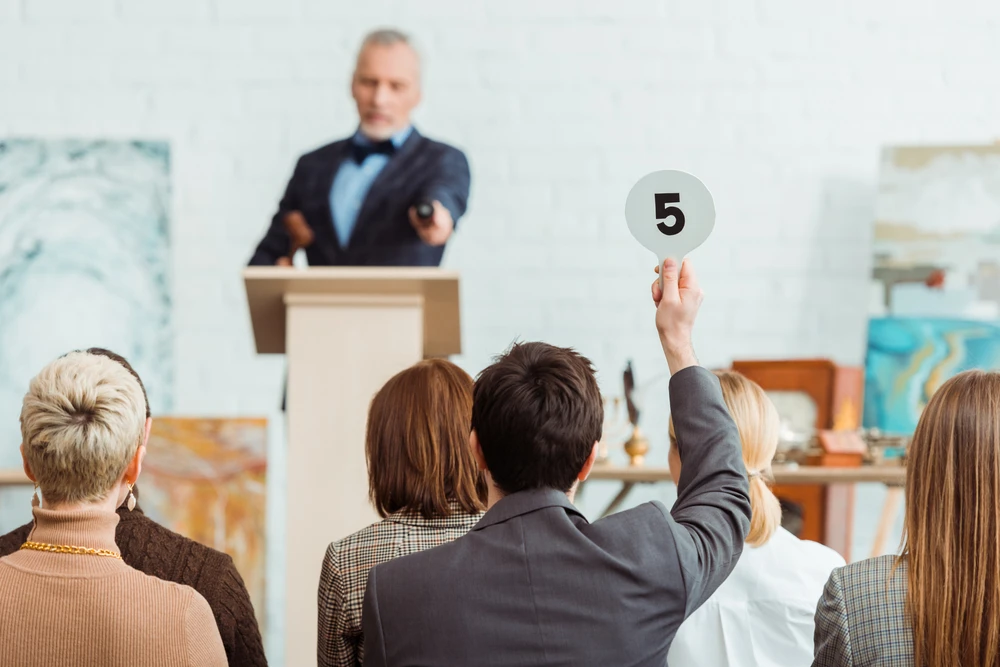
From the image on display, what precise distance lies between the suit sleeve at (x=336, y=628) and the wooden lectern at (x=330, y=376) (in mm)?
601

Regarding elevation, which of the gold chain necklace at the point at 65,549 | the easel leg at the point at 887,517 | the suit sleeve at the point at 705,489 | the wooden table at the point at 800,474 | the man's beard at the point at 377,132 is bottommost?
the easel leg at the point at 887,517

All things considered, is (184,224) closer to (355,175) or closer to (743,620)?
(355,175)

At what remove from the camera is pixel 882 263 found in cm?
349

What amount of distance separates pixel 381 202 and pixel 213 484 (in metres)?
0.95

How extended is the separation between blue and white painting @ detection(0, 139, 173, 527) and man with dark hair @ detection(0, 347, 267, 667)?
2.17m

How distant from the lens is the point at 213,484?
10.5ft

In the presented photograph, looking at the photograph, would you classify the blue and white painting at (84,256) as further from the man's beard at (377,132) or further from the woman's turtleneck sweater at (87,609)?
the woman's turtleneck sweater at (87,609)

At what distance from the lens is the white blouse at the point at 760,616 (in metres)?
1.69

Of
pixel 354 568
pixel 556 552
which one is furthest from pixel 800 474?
pixel 556 552

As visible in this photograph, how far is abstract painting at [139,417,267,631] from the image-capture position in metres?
3.18

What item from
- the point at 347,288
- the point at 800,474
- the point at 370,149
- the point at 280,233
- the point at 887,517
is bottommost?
the point at 887,517

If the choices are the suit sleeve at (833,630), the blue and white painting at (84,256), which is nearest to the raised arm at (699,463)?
the suit sleeve at (833,630)

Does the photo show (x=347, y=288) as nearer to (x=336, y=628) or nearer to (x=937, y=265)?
(x=336, y=628)

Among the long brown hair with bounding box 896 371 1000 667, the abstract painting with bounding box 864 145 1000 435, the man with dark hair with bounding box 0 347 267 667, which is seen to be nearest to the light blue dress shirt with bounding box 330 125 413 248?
the abstract painting with bounding box 864 145 1000 435
